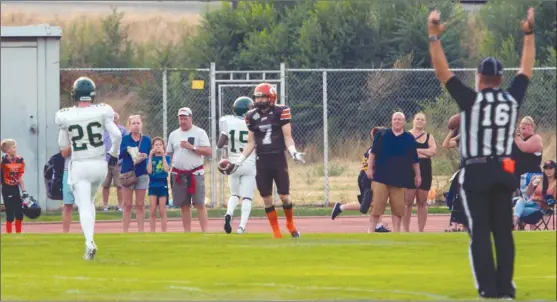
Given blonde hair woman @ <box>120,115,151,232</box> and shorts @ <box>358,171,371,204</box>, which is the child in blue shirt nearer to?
blonde hair woman @ <box>120,115,151,232</box>

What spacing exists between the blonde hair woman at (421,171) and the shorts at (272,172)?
341 centimetres

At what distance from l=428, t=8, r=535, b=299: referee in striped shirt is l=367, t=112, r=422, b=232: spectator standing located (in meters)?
7.85

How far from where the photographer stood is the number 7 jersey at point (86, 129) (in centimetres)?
1498

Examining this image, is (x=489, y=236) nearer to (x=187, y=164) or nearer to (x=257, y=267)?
(x=257, y=267)

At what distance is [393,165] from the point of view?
19.5 meters

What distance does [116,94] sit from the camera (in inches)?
1549

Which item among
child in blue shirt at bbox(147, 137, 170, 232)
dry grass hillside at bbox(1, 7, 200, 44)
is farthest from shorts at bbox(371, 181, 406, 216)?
dry grass hillside at bbox(1, 7, 200, 44)

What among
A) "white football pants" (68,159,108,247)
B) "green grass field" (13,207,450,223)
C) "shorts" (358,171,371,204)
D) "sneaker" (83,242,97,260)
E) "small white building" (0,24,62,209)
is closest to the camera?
"sneaker" (83,242,97,260)

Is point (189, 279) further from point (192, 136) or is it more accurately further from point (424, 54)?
point (424, 54)

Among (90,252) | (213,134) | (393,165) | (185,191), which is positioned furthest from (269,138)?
(213,134)

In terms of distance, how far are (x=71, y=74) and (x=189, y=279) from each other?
64.9ft

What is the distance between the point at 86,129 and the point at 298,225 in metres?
9.16

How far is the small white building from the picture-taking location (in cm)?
2547

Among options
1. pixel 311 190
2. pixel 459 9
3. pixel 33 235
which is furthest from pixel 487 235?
pixel 459 9
